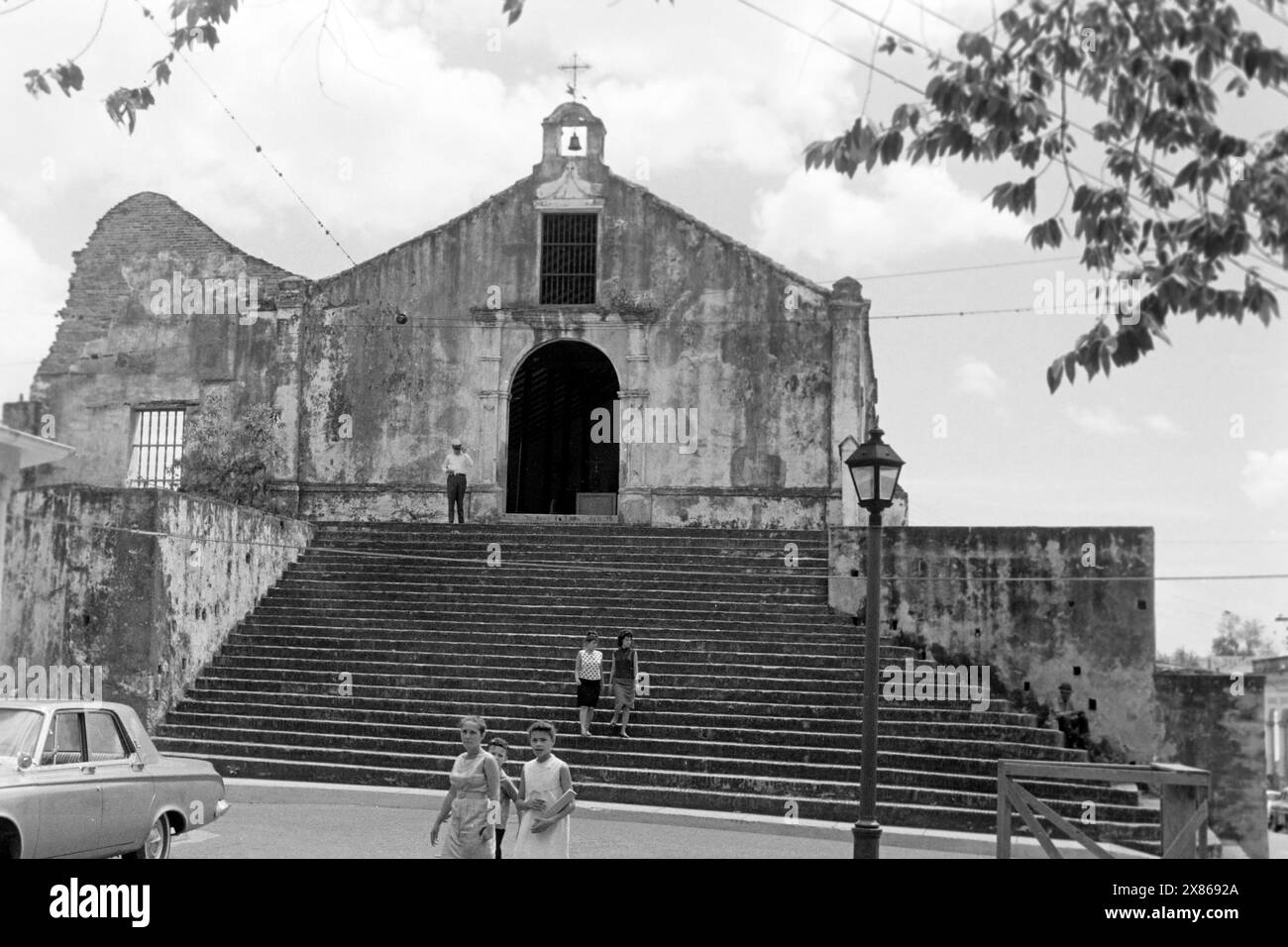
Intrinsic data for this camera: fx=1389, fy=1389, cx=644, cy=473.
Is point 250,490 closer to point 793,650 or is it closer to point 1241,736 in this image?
point 793,650

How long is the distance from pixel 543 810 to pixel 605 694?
323 inches

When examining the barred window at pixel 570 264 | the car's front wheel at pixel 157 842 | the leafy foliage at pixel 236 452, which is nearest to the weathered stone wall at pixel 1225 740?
the barred window at pixel 570 264

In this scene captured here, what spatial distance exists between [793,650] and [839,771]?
2.55 metres

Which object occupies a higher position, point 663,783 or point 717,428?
point 717,428

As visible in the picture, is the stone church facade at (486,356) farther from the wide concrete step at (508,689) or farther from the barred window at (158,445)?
the wide concrete step at (508,689)

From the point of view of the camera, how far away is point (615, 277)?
22.5 metres

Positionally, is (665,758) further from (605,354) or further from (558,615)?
(605,354)

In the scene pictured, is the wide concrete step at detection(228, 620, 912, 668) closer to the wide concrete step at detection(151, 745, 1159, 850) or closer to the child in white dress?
the wide concrete step at detection(151, 745, 1159, 850)

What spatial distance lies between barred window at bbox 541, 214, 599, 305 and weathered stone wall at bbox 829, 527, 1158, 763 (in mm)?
7797

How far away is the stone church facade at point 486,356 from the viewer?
71.2ft

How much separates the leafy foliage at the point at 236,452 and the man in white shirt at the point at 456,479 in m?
3.21

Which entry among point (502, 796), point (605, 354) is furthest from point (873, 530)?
point (605, 354)
